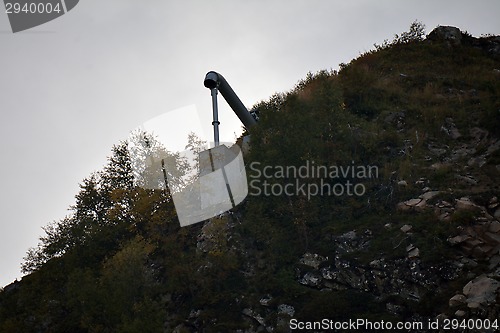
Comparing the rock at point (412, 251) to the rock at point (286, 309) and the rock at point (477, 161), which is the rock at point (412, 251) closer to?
the rock at point (286, 309)

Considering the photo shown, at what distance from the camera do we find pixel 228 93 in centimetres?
3778

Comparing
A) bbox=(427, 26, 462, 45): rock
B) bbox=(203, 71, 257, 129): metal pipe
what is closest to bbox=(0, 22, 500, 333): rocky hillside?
bbox=(203, 71, 257, 129): metal pipe

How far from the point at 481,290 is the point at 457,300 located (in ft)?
3.07

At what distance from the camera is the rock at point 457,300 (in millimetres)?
18641

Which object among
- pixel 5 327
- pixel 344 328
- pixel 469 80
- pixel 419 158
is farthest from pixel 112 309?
pixel 469 80

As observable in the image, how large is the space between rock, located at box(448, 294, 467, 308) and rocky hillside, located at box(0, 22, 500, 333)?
0.04 meters

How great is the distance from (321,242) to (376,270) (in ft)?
13.3

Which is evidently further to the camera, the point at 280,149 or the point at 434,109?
the point at 434,109

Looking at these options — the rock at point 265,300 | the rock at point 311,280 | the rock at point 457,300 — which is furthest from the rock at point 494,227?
the rock at point 265,300

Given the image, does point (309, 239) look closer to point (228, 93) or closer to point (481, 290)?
point (481, 290)

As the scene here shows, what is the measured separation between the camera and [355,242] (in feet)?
82.9

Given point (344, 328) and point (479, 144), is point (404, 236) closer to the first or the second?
point (344, 328)

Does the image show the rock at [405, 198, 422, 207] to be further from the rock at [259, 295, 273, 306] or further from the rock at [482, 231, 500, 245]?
the rock at [259, 295, 273, 306]

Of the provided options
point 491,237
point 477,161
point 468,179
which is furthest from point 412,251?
point 477,161
